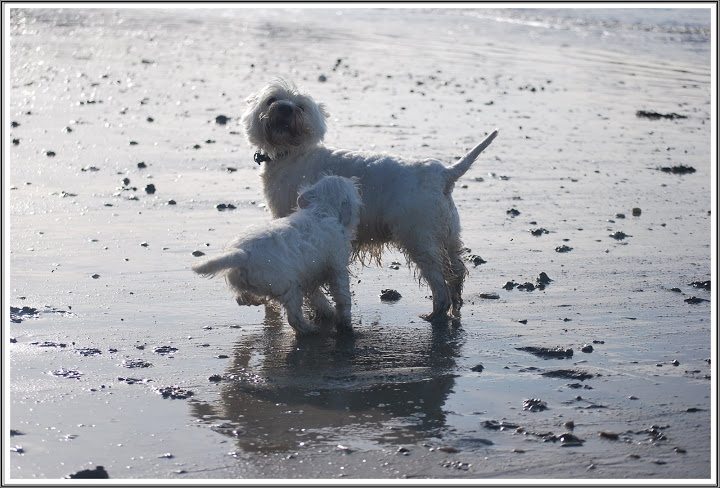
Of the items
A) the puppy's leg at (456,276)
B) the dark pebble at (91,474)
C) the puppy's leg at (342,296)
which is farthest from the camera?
the puppy's leg at (456,276)

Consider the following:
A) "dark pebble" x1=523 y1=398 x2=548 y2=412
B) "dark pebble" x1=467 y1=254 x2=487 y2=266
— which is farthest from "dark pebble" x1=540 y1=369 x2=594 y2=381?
"dark pebble" x1=467 y1=254 x2=487 y2=266

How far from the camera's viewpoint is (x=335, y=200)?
5.79 m

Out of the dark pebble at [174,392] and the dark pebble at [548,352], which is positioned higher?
the dark pebble at [548,352]

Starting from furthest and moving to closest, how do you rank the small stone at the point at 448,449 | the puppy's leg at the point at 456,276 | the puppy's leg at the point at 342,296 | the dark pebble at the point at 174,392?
the puppy's leg at the point at 456,276 < the puppy's leg at the point at 342,296 < the dark pebble at the point at 174,392 < the small stone at the point at 448,449

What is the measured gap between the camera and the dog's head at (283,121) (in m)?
6.51

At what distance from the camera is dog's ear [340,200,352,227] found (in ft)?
19.0

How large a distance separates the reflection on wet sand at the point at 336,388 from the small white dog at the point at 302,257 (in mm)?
238

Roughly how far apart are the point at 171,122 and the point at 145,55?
7690 millimetres

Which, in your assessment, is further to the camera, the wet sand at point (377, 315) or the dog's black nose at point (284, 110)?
the dog's black nose at point (284, 110)

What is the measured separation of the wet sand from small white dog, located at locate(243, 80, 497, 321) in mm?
297

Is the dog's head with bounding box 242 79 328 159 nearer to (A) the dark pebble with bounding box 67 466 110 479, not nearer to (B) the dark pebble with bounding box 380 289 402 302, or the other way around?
(B) the dark pebble with bounding box 380 289 402 302

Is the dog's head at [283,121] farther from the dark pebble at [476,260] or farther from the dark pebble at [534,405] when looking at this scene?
the dark pebble at [534,405]

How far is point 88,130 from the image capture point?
1150 centimetres

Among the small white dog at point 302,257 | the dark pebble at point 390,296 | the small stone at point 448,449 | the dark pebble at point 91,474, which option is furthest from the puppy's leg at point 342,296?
the dark pebble at point 91,474
